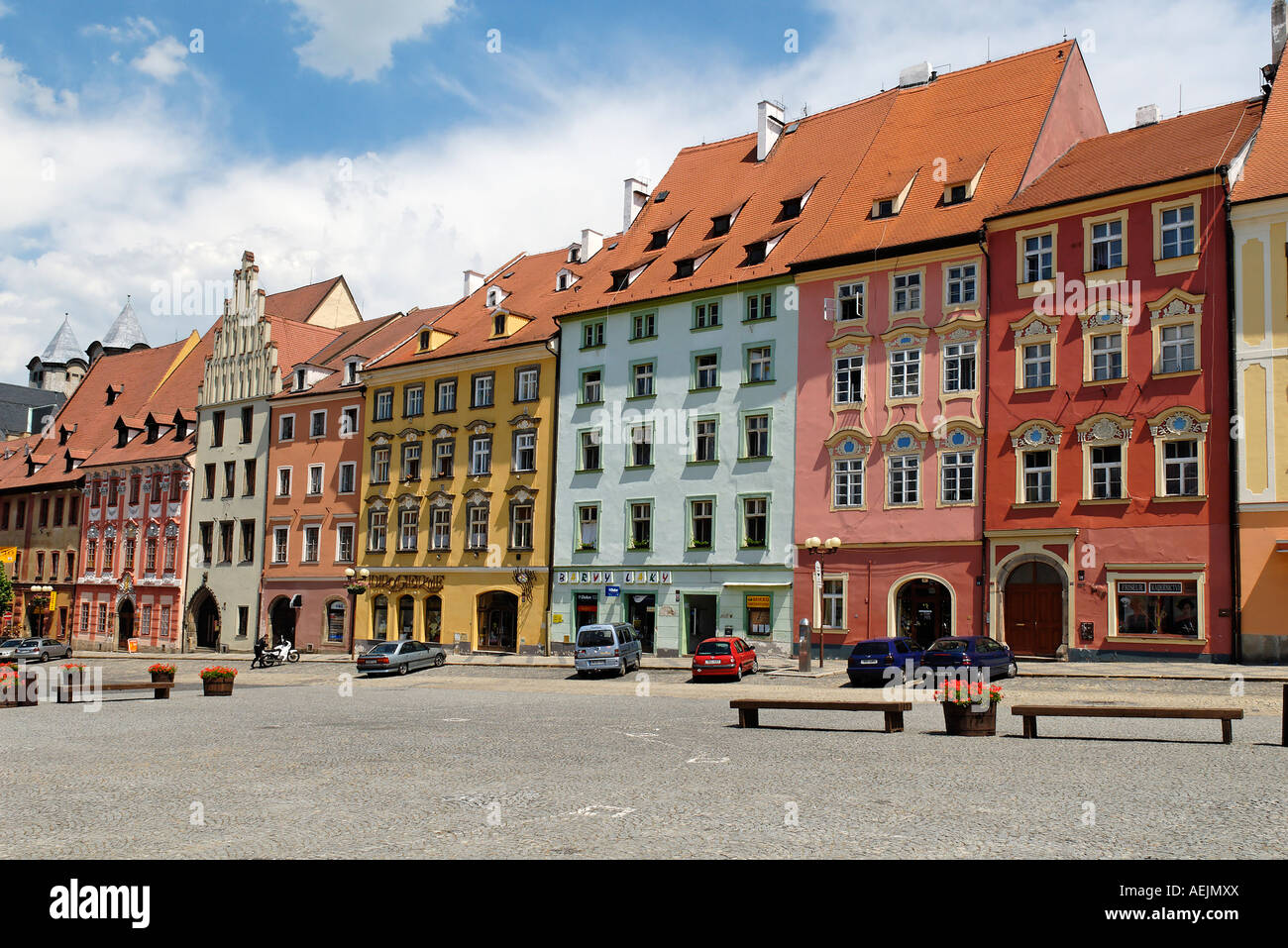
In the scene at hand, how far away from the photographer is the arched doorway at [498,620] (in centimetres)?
4850

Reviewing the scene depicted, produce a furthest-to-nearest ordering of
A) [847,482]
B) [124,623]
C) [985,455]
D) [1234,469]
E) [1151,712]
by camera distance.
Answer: [124,623] < [847,482] < [985,455] < [1234,469] < [1151,712]

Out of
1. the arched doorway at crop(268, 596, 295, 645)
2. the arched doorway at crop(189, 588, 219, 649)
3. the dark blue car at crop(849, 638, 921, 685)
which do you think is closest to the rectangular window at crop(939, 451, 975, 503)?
the dark blue car at crop(849, 638, 921, 685)

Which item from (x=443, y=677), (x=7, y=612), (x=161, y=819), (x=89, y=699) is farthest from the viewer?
(x=7, y=612)

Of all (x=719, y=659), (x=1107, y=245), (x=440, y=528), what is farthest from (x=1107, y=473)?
(x=440, y=528)

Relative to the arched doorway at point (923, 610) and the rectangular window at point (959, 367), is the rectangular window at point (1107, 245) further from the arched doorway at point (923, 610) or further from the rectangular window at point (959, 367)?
the arched doorway at point (923, 610)

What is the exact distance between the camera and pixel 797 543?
1577 inches

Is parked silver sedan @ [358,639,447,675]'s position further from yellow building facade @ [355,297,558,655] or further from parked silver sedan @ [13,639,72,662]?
parked silver sedan @ [13,639,72,662]

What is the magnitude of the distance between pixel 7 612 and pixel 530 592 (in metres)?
43.1

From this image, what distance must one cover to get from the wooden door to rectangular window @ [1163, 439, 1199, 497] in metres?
4.46

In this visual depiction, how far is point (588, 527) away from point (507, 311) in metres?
11.1

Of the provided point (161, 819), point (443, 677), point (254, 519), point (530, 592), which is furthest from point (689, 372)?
point (161, 819)

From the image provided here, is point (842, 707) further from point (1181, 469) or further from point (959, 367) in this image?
point (959, 367)

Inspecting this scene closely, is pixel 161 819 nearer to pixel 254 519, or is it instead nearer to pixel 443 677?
pixel 443 677

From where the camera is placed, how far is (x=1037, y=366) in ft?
117
